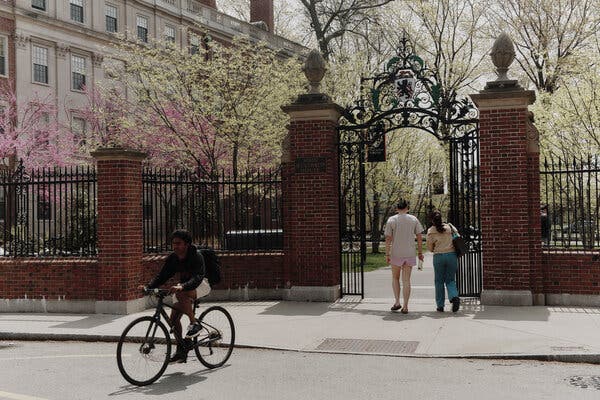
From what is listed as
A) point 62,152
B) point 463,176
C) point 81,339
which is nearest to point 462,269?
point 463,176

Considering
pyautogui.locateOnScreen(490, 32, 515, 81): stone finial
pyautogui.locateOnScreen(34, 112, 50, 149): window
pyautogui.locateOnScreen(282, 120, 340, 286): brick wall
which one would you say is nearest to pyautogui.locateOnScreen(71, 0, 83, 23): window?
pyautogui.locateOnScreen(34, 112, 50, 149): window

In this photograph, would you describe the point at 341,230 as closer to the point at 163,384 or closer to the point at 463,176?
the point at 463,176

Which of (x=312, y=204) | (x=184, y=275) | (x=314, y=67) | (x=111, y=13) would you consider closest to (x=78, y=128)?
(x=111, y=13)

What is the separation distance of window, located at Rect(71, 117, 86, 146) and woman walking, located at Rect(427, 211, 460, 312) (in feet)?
79.8

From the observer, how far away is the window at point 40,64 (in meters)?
34.1

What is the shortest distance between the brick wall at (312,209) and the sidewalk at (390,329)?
2.22 feet

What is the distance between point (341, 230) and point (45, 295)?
5.66 meters

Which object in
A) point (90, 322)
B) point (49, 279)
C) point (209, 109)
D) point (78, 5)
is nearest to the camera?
point (90, 322)

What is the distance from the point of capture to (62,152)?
101 feet

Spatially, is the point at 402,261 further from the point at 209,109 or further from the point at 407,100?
the point at 209,109

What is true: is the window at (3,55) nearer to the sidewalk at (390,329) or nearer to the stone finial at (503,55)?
the sidewalk at (390,329)

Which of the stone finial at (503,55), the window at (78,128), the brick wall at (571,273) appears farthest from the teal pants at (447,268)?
the window at (78,128)

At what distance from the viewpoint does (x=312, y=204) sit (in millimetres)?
13555

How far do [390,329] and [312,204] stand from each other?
358 cm
